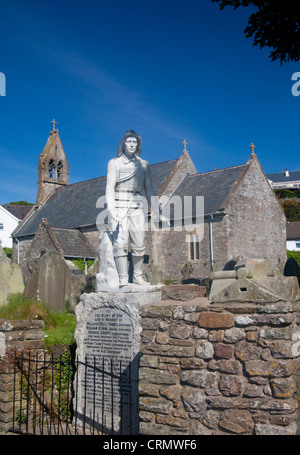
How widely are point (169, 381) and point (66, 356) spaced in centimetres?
349

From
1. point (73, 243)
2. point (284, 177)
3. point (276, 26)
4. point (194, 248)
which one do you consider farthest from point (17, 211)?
point (276, 26)

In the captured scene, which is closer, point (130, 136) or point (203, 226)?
point (130, 136)

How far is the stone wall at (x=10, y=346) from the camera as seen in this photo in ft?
20.9

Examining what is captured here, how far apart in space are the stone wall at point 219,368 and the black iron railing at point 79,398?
4.25ft

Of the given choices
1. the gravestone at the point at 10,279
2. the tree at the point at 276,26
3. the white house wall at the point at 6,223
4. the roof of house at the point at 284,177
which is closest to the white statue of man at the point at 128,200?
the tree at the point at 276,26

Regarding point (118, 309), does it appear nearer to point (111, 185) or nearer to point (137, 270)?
point (137, 270)

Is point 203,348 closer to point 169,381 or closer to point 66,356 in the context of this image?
point 169,381

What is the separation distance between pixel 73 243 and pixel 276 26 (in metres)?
21.0

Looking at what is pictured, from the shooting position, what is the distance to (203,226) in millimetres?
24672

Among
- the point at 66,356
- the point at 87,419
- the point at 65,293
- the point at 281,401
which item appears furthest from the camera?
the point at 65,293

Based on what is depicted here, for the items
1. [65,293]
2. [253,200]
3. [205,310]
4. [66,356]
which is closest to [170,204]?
[253,200]

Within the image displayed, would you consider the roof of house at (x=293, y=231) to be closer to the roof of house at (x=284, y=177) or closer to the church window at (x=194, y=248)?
the church window at (x=194, y=248)

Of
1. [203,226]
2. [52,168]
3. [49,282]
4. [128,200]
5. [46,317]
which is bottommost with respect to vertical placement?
[46,317]
